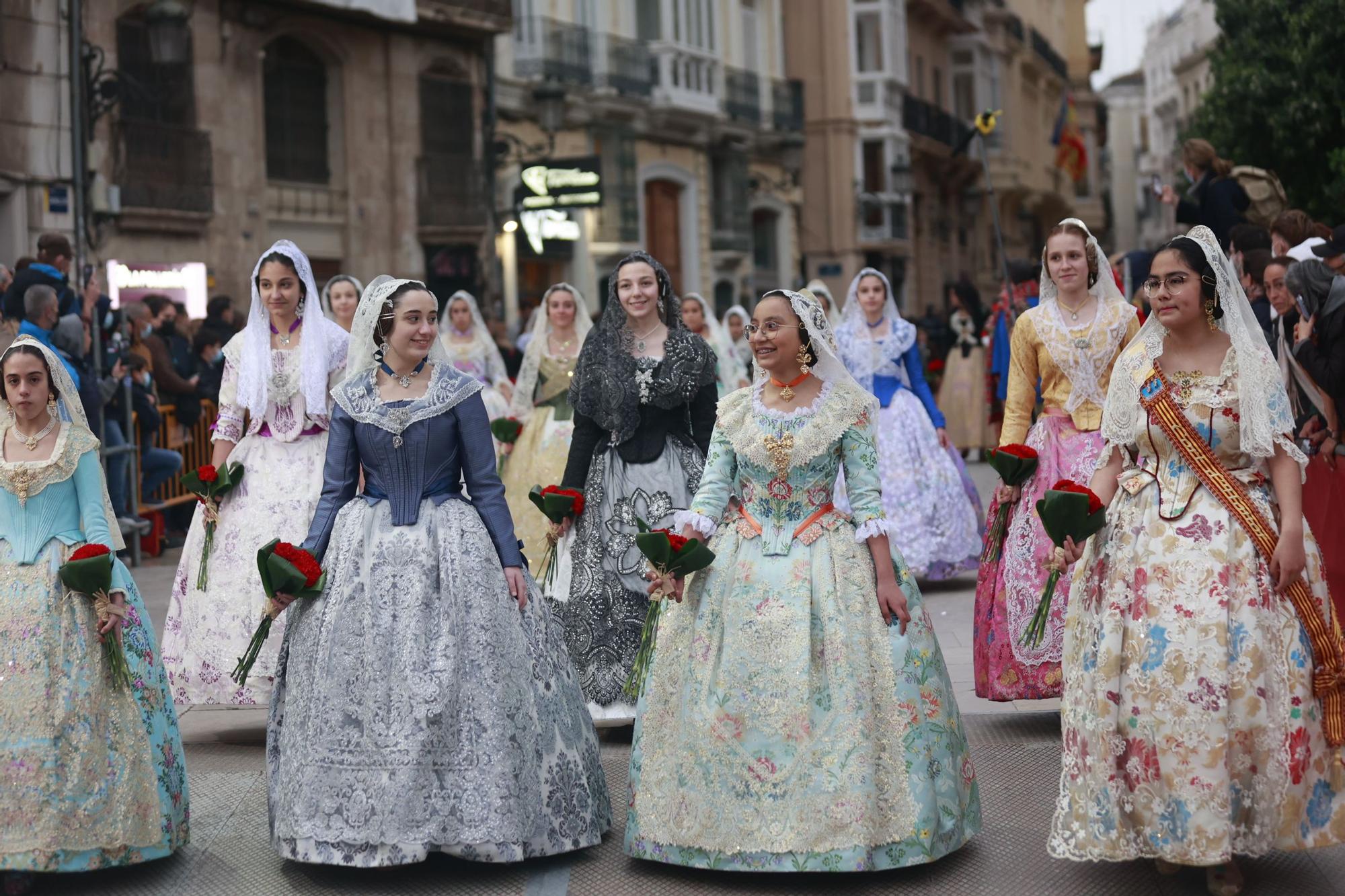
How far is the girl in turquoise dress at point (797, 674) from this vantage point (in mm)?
5293

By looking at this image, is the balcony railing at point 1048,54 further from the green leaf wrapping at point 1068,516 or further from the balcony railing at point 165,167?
the green leaf wrapping at point 1068,516

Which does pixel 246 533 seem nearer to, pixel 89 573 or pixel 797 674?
pixel 89 573

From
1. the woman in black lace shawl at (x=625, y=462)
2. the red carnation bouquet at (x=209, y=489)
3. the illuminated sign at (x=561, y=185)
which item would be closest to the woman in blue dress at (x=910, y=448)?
the woman in black lace shawl at (x=625, y=462)

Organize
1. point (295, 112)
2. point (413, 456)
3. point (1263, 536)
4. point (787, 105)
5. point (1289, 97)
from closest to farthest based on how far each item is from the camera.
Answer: point (1263, 536) < point (413, 456) < point (1289, 97) < point (295, 112) < point (787, 105)

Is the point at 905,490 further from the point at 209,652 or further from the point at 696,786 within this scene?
the point at 696,786

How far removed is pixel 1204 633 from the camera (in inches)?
198

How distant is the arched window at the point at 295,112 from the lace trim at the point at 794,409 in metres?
17.5

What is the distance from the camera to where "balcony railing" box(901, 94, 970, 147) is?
136 ft

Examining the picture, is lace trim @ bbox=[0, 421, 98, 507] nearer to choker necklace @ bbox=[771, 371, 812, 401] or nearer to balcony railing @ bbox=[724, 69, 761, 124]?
choker necklace @ bbox=[771, 371, 812, 401]

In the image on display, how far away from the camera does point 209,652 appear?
25.1 ft

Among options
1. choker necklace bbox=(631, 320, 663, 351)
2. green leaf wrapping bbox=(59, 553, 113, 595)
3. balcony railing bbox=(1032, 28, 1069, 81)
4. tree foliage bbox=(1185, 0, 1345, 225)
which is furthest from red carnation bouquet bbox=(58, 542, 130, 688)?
balcony railing bbox=(1032, 28, 1069, 81)

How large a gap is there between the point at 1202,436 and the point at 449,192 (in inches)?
792

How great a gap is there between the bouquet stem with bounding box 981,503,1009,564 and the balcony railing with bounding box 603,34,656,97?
22405mm

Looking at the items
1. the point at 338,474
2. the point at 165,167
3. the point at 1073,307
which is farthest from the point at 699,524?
the point at 165,167
